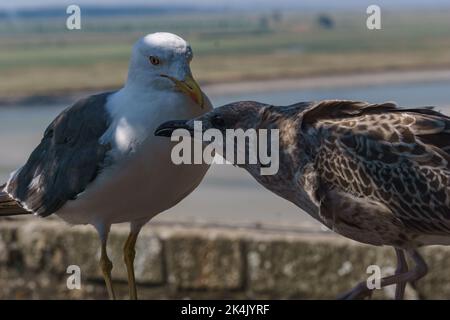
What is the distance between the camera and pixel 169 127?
349cm

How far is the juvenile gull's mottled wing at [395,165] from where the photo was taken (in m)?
3.41

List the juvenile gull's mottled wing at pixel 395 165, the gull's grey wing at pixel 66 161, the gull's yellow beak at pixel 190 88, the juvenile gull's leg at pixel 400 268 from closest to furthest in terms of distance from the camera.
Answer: the juvenile gull's mottled wing at pixel 395 165 → the gull's yellow beak at pixel 190 88 → the juvenile gull's leg at pixel 400 268 → the gull's grey wing at pixel 66 161

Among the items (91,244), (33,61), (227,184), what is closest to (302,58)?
(33,61)

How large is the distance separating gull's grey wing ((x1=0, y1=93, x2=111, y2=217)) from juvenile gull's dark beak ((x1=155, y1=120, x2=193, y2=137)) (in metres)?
0.30

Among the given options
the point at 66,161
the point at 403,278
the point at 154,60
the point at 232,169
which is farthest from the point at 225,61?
the point at 403,278

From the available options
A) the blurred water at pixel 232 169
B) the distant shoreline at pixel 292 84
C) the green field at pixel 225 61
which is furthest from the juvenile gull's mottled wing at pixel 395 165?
the distant shoreline at pixel 292 84

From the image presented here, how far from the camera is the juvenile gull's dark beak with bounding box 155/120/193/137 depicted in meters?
3.49

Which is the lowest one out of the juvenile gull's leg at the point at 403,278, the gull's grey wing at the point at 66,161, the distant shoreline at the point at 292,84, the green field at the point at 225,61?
the green field at the point at 225,61

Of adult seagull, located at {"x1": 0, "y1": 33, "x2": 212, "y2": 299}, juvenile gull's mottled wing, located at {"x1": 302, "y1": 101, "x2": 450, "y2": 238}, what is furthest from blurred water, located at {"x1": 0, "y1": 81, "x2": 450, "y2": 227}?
juvenile gull's mottled wing, located at {"x1": 302, "y1": 101, "x2": 450, "y2": 238}

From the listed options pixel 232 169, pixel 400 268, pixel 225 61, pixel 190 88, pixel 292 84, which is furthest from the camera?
pixel 225 61

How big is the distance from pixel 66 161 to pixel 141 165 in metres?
0.45

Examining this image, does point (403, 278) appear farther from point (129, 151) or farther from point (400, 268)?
point (129, 151)

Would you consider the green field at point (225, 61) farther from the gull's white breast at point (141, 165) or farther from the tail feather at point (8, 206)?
the gull's white breast at point (141, 165)

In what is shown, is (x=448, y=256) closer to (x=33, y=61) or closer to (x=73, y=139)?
(x=73, y=139)
